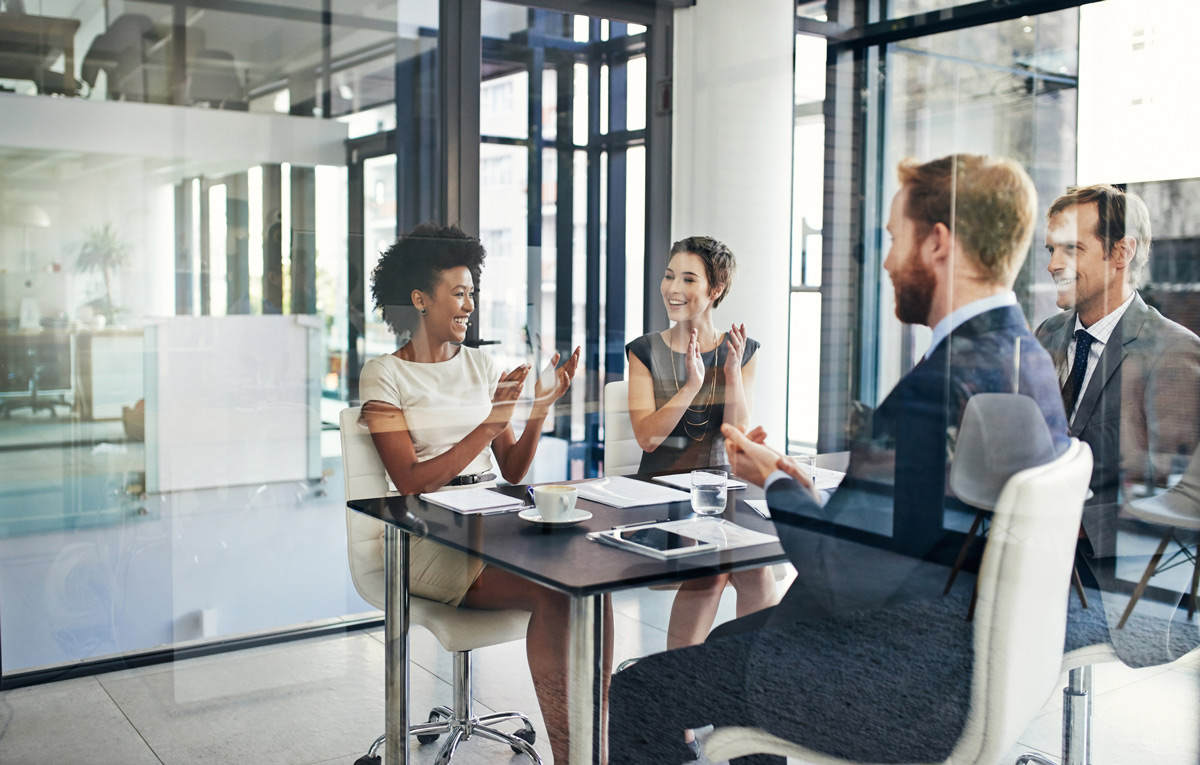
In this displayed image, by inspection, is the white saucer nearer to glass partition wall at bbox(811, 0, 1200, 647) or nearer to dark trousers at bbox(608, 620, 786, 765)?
dark trousers at bbox(608, 620, 786, 765)

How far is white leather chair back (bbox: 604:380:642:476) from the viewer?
265cm

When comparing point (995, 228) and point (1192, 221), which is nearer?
point (995, 228)

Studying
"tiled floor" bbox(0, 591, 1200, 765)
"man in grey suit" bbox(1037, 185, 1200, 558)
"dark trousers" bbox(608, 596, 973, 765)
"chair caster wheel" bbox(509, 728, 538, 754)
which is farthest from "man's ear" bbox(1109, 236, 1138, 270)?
"chair caster wheel" bbox(509, 728, 538, 754)

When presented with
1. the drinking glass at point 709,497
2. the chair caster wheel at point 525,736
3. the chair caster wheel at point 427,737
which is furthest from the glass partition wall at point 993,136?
the chair caster wheel at point 427,737

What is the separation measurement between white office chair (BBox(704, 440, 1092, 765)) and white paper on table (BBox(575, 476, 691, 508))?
750mm

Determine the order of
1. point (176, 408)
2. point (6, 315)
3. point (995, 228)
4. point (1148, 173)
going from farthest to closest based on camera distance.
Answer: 1. point (176, 408)
2. point (6, 315)
3. point (1148, 173)
4. point (995, 228)

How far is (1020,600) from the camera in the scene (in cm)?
153

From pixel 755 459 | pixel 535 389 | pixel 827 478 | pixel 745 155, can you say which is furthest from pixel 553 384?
pixel 827 478

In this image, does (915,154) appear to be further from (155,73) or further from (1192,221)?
(155,73)

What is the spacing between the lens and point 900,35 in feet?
6.37

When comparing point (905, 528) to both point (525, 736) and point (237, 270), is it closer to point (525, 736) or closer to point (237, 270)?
point (525, 736)

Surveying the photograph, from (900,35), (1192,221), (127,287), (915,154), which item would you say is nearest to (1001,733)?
(915,154)

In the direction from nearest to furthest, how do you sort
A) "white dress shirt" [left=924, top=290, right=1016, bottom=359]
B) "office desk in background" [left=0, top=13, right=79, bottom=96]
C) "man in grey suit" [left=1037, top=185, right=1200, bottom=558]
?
"white dress shirt" [left=924, top=290, right=1016, bottom=359]
"man in grey suit" [left=1037, top=185, right=1200, bottom=558]
"office desk in background" [left=0, top=13, right=79, bottom=96]

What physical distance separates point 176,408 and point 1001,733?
2202mm
